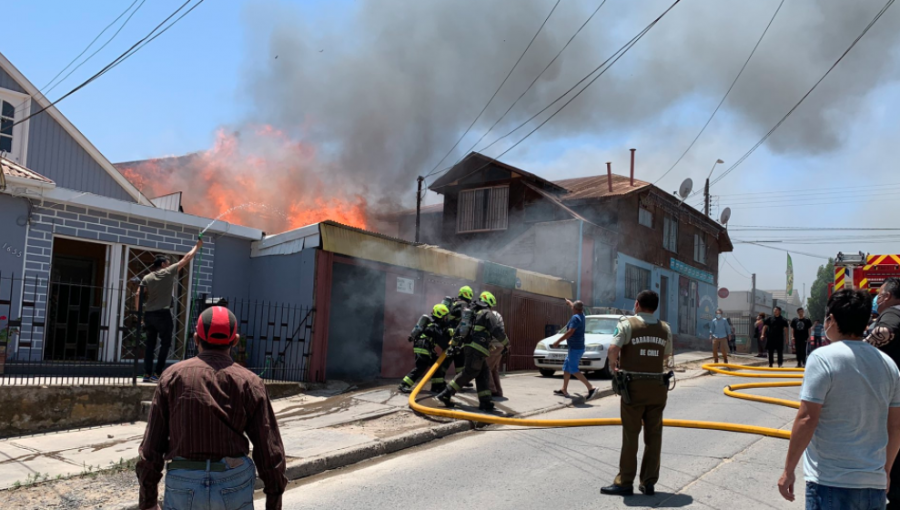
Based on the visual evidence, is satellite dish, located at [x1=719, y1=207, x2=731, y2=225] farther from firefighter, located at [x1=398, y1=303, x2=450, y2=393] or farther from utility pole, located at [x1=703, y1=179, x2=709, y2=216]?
firefighter, located at [x1=398, y1=303, x2=450, y2=393]

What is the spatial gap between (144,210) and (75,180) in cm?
625

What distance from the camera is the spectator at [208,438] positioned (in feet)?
8.88

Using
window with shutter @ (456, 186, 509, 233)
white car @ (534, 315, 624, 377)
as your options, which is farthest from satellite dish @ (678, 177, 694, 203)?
white car @ (534, 315, 624, 377)

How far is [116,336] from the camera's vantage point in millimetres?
9711

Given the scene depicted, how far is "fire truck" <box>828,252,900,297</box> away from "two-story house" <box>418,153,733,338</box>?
348 inches

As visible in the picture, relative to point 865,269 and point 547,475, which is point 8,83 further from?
point 865,269

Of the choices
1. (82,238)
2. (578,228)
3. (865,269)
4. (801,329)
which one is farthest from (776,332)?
(82,238)

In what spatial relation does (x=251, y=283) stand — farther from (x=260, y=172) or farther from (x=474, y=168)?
(x=474, y=168)

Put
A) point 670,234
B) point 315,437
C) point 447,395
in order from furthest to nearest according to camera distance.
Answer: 1. point 670,234
2. point 447,395
3. point 315,437

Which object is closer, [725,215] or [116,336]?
[116,336]

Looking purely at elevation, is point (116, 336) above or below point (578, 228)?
below

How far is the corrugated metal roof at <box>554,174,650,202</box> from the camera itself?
24.2 m

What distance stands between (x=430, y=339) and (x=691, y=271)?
2313 cm

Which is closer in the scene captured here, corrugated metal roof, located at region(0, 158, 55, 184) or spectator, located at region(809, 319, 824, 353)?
corrugated metal roof, located at region(0, 158, 55, 184)
